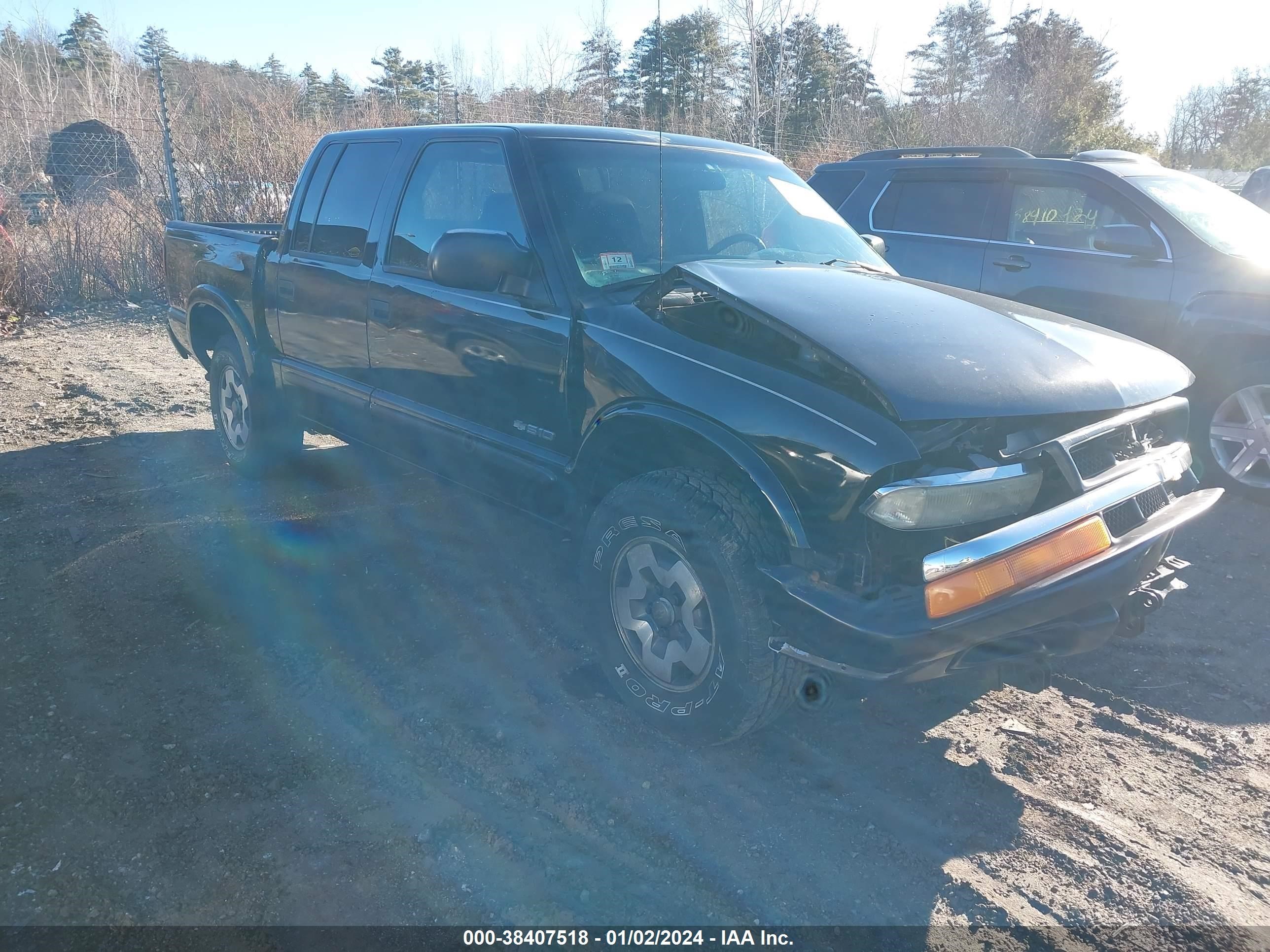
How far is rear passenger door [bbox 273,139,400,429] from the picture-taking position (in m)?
4.49

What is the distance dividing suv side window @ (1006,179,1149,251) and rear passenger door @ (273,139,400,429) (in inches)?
169

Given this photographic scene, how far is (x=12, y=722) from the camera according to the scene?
317cm

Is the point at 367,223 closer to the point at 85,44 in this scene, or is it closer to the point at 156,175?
the point at 156,175

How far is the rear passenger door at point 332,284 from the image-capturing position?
4.49 meters

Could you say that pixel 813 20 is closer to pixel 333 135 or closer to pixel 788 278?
pixel 333 135

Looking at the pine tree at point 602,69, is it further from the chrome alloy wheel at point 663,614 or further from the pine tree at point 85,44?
the pine tree at point 85,44

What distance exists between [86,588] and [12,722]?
45.2 inches

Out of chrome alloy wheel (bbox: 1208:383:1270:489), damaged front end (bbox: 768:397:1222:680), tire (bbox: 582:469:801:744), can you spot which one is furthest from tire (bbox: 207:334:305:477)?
chrome alloy wheel (bbox: 1208:383:1270:489)

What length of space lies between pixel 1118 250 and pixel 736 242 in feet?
10.6

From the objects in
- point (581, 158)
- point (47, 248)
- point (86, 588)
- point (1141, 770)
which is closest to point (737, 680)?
point (1141, 770)

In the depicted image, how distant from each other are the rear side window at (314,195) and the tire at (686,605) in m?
2.83

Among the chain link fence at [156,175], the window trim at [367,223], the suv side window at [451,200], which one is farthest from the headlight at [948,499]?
the chain link fence at [156,175]

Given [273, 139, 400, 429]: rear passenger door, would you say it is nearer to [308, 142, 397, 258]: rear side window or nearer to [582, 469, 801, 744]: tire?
[308, 142, 397, 258]: rear side window

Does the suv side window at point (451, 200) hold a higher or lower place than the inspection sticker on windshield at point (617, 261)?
higher
